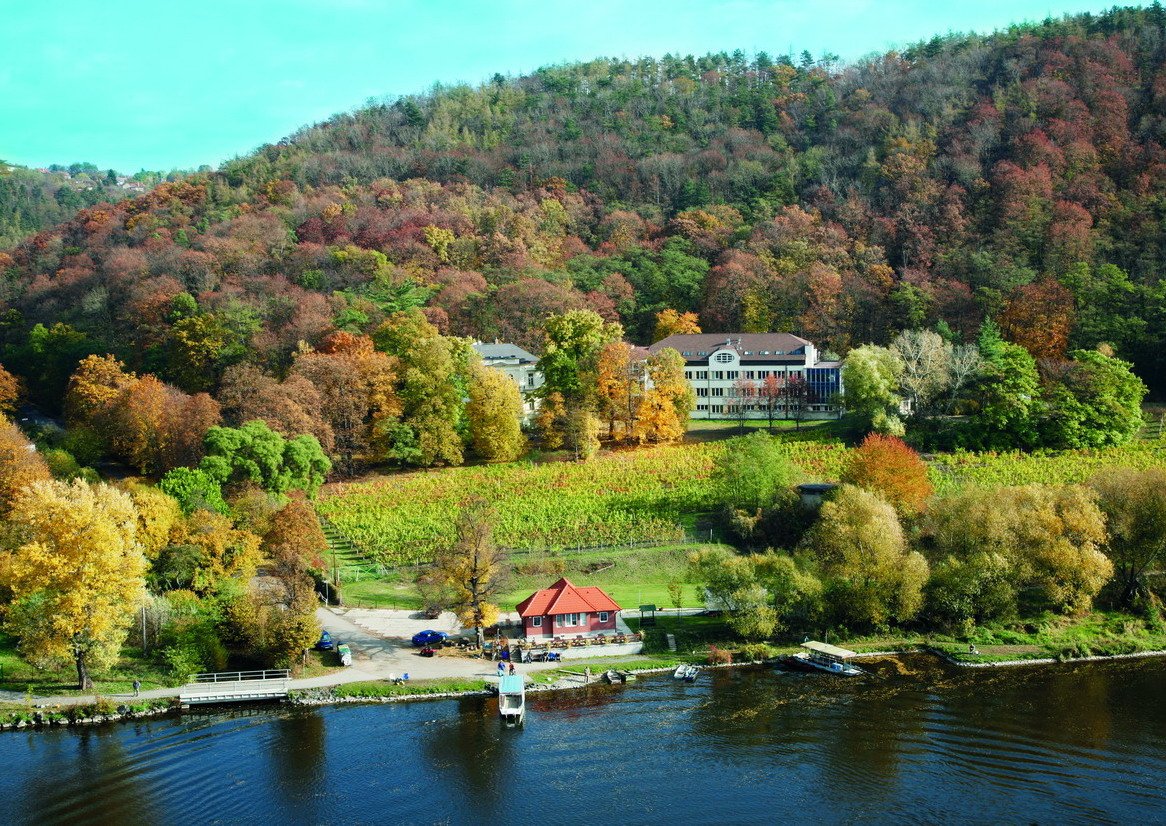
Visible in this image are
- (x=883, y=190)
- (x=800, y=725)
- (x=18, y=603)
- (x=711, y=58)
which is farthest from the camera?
(x=711, y=58)

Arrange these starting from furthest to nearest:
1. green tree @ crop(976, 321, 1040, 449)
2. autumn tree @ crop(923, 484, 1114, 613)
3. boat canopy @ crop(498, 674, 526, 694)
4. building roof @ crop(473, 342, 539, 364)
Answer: building roof @ crop(473, 342, 539, 364) < green tree @ crop(976, 321, 1040, 449) < autumn tree @ crop(923, 484, 1114, 613) < boat canopy @ crop(498, 674, 526, 694)

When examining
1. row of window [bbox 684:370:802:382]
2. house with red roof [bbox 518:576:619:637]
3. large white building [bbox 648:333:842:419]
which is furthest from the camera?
row of window [bbox 684:370:802:382]

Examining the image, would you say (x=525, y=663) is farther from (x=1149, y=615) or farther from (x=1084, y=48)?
(x=1084, y=48)

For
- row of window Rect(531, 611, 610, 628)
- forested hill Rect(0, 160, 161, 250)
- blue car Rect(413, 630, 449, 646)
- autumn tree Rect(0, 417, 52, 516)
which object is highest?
forested hill Rect(0, 160, 161, 250)

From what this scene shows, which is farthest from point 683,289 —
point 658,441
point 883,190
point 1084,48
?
point 1084,48

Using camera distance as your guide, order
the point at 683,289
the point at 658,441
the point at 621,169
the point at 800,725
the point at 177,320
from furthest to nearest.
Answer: the point at 621,169 < the point at 683,289 < the point at 177,320 < the point at 658,441 < the point at 800,725

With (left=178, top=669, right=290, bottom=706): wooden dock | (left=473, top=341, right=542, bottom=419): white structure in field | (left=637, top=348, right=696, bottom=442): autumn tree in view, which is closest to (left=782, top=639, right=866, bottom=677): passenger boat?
(left=178, top=669, right=290, bottom=706): wooden dock

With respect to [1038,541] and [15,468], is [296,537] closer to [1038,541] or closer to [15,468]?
[15,468]

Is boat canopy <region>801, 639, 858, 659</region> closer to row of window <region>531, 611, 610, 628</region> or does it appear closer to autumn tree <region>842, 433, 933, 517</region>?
row of window <region>531, 611, 610, 628</region>
